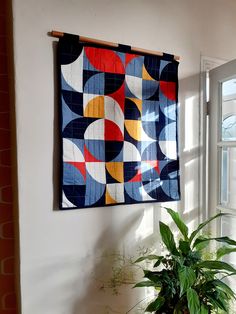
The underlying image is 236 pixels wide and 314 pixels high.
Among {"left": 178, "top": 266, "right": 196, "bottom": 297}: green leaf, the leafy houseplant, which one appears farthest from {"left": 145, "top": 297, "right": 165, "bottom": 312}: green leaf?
{"left": 178, "top": 266, "right": 196, "bottom": 297}: green leaf

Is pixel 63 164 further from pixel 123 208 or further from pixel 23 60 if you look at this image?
pixel 23 60

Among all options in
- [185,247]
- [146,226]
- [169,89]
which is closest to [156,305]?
[185,247]

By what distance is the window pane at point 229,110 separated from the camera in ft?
4.90

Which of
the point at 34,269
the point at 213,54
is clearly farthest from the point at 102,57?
the point at 34,269

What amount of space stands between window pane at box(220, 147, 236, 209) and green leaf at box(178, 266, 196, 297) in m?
0.59

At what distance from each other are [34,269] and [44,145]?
591mm

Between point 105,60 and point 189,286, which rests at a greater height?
point 105,60

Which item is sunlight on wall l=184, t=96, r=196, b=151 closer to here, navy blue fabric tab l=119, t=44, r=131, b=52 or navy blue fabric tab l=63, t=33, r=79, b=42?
navy blue fabric tab l=119, t=44, r=131, b=52

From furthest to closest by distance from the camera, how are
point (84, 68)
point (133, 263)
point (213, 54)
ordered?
1. point (213, 54)
2. point (133, 263)
3. point (84, 68)

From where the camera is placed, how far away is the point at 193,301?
1.06 metres

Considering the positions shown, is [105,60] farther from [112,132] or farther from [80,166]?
[80,166]

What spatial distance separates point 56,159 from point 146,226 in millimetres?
636

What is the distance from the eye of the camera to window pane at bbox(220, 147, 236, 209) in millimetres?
1511

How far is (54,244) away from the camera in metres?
1.24
